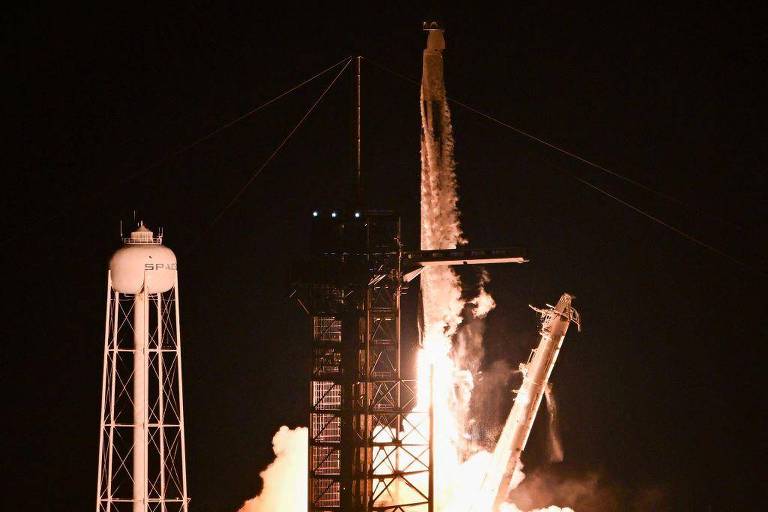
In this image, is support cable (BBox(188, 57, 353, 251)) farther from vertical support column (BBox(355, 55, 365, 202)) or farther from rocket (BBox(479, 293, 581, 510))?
rocket (BBox(479, 293, 581, 510))

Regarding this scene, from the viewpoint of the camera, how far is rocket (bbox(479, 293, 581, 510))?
29.7 meters

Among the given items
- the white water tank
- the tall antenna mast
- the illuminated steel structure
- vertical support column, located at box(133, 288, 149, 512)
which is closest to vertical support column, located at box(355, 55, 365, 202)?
the tall antenna mast

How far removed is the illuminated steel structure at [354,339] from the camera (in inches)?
1164

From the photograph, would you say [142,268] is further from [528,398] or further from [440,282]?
[528,398]

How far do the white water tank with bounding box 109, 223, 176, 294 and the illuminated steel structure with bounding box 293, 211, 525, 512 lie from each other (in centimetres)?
243

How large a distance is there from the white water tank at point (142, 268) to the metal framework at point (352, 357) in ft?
8.17

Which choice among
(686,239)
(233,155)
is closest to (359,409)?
(233,155)

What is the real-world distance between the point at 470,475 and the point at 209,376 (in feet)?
21.3

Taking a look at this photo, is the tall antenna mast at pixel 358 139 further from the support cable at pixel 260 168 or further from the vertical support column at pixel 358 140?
the support cable at pixel 260 168

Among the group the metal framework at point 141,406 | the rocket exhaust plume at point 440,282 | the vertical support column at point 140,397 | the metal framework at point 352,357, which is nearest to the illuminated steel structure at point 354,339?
the metal framework at point 352,357

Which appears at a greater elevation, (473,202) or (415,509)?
(473,202)

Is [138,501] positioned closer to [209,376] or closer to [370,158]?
[209,376]

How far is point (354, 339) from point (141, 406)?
4.22m

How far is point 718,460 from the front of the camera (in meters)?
35.7
